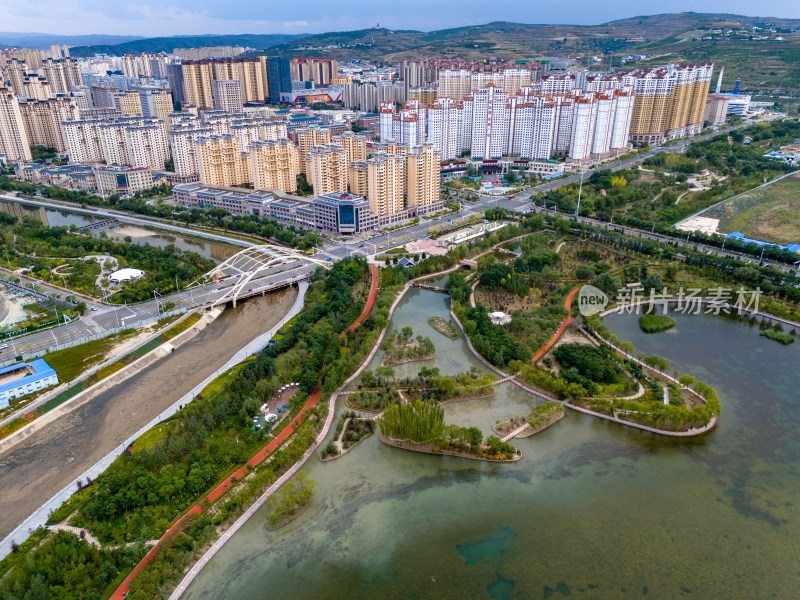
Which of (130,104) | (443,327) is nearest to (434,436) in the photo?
(443,327)

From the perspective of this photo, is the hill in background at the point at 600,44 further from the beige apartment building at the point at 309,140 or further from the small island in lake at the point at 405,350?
the small island in lake at the point at 405,350

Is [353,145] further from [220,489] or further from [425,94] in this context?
[220,489]

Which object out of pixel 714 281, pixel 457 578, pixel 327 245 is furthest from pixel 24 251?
pixel 714 281

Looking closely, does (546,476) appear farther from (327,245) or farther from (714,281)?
(327,245)

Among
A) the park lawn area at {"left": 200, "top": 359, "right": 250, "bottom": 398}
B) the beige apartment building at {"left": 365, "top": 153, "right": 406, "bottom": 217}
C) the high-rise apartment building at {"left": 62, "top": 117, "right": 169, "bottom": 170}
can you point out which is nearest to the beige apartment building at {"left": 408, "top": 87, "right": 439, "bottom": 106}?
the high-rise apartment building at {"left": 62, "top": 117, "right": 169, "bottom": 170}

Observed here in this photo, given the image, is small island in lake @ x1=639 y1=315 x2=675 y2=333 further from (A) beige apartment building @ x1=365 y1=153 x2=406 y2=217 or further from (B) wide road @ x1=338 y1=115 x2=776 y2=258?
(A) beige apartment building @ x1=365 y1=153 x2=406 y2=217

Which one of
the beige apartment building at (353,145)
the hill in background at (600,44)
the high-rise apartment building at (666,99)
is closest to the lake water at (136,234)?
A: the beige apartment building at (353,145)
